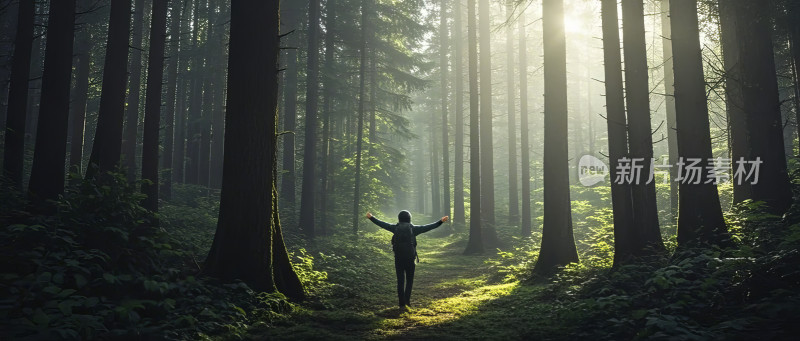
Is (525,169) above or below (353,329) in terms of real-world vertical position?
above

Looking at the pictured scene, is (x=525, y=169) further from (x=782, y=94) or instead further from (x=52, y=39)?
(x=52, y=39)

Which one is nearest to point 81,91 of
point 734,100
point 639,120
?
point 639,120

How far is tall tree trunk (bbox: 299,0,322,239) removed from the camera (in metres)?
19.8

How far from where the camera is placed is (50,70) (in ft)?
32.3

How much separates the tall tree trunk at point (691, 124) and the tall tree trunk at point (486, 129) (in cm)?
1318

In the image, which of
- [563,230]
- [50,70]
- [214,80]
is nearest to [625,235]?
[563,230]

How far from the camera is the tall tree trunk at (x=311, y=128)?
65.1ft

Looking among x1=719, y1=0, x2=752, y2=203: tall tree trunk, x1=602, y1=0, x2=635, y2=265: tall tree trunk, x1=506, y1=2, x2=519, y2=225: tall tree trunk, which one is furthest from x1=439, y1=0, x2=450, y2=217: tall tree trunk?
x1=602, y1=0, x2=635, y2=265: tall tree trunk

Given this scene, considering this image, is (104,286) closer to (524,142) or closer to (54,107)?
(54,107)

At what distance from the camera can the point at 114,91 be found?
1173 centimetres

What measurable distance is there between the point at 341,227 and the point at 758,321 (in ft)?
67.7

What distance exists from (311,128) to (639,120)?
13961 mm

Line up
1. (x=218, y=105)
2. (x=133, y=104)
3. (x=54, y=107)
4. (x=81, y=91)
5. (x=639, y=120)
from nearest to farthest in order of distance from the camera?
(x=639, y=120) < (x=54, y=107) < (x=133, y=104) < (x=81, y=91) < (x=218, y=105)

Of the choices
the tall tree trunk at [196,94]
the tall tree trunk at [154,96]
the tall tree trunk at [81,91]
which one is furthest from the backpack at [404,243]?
the tall tree trunk at [196,94]
